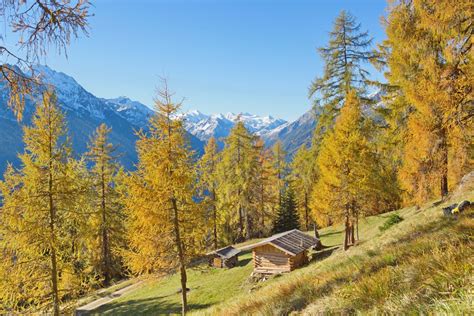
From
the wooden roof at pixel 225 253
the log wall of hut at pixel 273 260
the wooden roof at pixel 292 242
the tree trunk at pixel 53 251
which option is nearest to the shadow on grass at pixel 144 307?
the log wall of hut at pixel 273 260

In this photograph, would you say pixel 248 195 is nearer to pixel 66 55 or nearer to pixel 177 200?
pixel 177 200

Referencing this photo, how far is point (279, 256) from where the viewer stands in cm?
2391

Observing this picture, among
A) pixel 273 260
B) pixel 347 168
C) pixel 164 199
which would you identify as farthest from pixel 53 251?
pixel 347 168

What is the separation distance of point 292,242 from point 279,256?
1.80m

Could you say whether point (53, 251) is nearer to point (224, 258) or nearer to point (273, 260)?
point (273, 260)

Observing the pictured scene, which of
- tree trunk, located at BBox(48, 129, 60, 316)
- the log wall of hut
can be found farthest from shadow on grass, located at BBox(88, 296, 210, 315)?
tree trunk, located at BBox(48, 129, 60, 316)

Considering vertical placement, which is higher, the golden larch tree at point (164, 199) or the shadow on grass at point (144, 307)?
the golden larch tree at point (164, 199)

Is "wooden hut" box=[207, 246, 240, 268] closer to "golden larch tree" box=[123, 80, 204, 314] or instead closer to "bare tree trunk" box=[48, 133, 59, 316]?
A: "golden larch tree" box=[123, 80, 204, 314]

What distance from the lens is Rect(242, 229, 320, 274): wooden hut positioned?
76.6ft

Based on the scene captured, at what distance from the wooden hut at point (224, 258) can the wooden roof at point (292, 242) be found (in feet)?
15.6

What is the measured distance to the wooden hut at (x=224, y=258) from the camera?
94.4 ft

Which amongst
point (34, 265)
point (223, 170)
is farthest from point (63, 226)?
point (223, 170)

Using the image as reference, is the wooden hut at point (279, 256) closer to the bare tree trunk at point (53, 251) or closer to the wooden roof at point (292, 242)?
the wooden roof at point (292, 242)

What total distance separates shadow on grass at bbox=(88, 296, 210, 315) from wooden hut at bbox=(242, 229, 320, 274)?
20.0 ft
